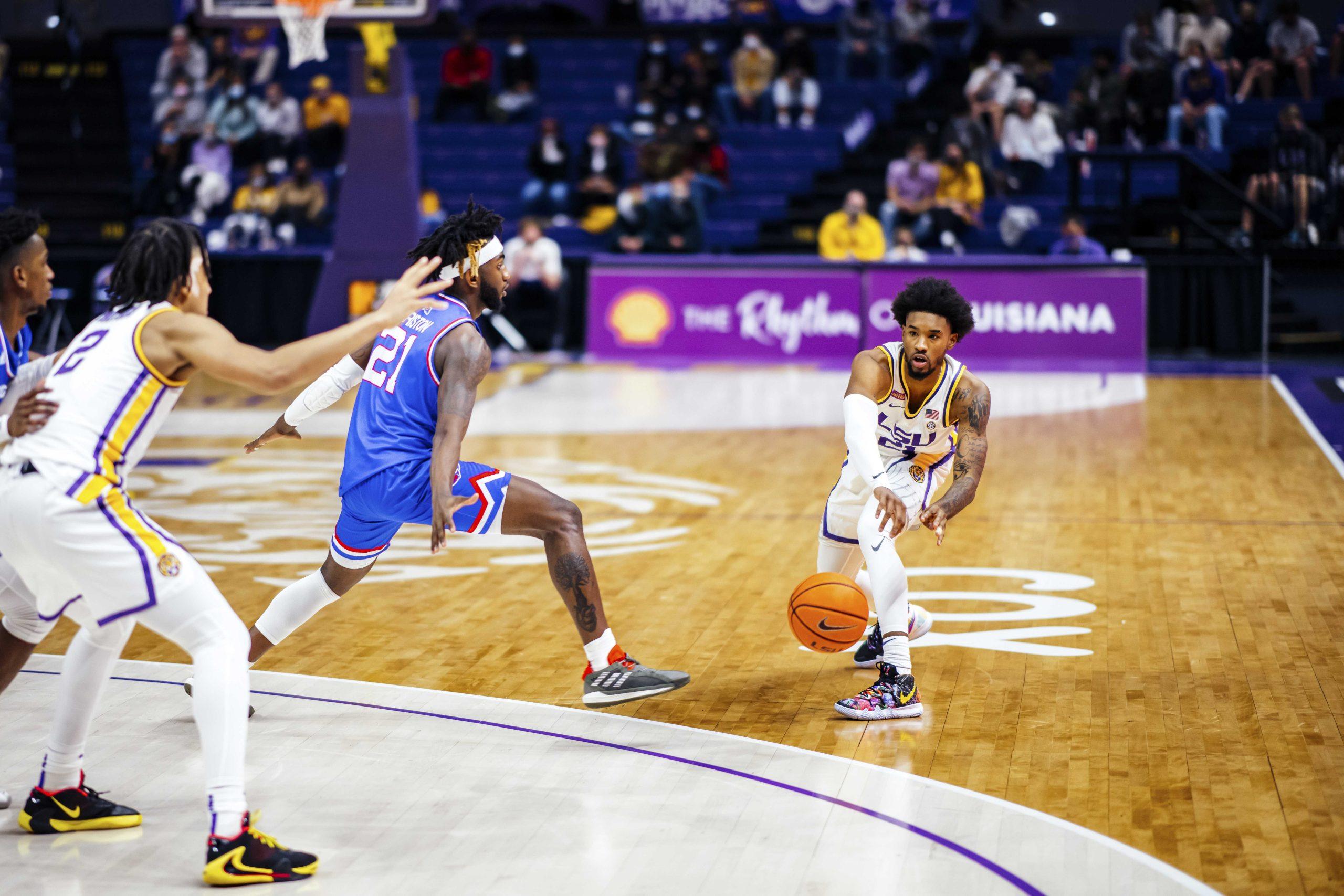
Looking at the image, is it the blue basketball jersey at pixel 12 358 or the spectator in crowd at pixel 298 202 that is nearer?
the blue basketball jersey at pixel 12 358

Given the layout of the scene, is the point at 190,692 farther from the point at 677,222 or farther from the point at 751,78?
the point at 751,78

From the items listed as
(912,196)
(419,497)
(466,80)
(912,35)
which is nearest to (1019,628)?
(419,497)

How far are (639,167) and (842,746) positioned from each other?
15.4 meters

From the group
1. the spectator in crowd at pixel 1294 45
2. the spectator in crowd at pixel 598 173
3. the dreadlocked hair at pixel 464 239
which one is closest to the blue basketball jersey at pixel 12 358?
the dreadlocked hair at pixel 464 239

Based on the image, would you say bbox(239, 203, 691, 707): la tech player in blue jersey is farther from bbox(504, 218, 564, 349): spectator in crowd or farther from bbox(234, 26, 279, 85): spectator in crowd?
bbox(234, 26, 279, 85): spectator in crowd

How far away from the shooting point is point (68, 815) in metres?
4.16

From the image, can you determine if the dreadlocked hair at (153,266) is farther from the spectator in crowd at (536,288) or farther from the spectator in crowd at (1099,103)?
the spectator in crowd at (1099,103)

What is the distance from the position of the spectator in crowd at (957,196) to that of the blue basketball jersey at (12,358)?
1464 cm

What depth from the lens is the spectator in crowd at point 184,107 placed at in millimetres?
21141

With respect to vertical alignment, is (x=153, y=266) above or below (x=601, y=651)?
above

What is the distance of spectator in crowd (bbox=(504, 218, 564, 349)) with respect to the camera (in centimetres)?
1730

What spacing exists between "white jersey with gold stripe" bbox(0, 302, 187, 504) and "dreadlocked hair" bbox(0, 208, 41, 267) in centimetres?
86

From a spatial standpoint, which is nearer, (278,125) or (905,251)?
(905,251)

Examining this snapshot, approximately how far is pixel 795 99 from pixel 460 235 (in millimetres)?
16706
